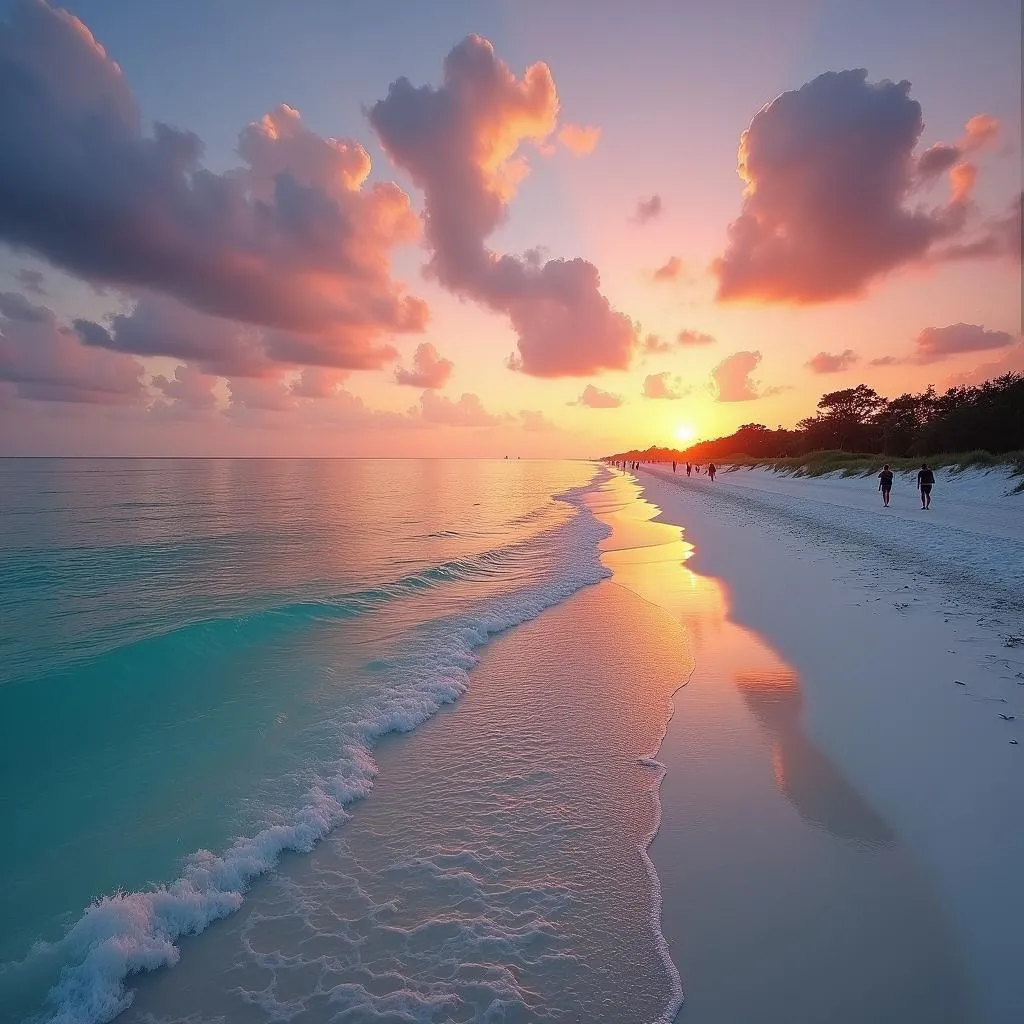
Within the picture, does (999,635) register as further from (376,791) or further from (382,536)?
(382,536)

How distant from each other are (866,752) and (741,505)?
115ft

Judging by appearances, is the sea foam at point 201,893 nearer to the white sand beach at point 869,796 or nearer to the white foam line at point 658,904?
the white foam line at point 658,904

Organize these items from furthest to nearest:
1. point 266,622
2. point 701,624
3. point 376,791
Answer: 1. point 266,622
2. point 701,624
3. point 376,791

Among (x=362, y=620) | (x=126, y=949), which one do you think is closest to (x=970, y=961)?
(x=126, y=949)

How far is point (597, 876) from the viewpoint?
14.6 feet

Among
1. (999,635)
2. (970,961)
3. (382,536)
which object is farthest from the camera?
(382,536)

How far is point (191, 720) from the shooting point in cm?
805

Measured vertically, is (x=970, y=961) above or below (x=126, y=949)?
above

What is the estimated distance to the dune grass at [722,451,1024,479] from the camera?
30.1m

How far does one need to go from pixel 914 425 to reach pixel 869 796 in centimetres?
7748

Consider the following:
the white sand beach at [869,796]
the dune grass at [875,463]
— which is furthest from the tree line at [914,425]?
the white sand beach at [869,796]

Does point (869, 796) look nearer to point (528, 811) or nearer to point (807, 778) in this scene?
point (807, 778)

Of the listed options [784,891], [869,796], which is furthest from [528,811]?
[869,796]

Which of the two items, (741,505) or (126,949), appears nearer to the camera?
(126,949)
